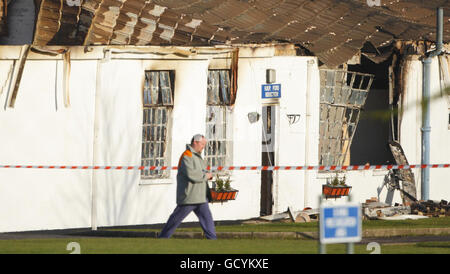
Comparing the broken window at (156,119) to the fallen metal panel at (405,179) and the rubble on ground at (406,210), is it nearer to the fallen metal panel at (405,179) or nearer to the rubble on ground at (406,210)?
the rubble on ground at (406,210)

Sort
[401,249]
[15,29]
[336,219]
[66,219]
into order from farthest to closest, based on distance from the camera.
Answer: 1. [15,29]
2. [66,219]
3. [401,249]
4. [336,219]

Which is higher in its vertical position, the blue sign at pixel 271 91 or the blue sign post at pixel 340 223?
the blue sign at pixel 271 91

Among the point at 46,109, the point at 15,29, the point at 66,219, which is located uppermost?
the point at 15,29

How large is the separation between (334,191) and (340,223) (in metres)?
16.5

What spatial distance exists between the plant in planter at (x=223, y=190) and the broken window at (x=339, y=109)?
290 centimetres

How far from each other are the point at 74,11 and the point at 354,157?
31.9ft

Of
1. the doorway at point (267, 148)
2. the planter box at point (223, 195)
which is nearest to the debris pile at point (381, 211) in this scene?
the doorway at point (267, 148)

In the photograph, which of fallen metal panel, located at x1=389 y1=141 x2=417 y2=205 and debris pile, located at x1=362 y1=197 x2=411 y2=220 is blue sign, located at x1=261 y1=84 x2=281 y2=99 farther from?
fallen metal panel, located at x1=389 y1=141 x2=417 y2=205

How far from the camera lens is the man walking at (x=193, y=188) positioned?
16.4m

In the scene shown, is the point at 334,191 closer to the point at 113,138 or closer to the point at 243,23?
the point at 243,23

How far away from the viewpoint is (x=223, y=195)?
23.8m

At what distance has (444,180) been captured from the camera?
28.0 metres
